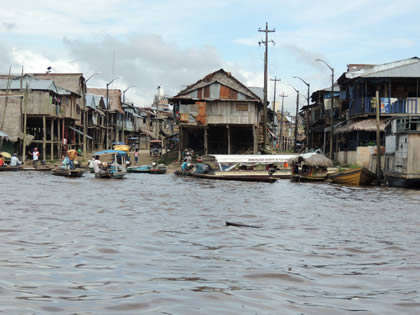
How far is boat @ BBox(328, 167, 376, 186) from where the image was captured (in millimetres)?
28250

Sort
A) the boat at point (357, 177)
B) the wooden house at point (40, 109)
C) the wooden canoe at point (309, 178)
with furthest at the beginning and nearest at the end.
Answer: the wooden house at point (40, 109)
the wooden canoe at point (309, 178)
the boat at point (357, 177)

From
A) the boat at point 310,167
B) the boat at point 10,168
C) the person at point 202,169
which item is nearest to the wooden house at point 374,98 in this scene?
the boat at point 310,167

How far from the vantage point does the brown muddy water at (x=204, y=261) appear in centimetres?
555

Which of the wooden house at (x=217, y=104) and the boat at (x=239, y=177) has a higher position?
the wooden house at (x=217, y=104)

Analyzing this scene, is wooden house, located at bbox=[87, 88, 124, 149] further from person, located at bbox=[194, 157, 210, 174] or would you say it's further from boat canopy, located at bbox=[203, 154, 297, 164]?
boat canopy, located at bbox=[203, 154, 297, 164]

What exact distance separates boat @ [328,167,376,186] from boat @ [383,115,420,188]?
0.92 metres

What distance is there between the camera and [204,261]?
25.8ft

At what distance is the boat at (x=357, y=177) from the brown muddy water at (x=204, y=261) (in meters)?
12.3

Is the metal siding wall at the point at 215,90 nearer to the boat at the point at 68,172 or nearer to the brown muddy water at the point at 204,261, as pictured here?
the boat at the point at 68,172

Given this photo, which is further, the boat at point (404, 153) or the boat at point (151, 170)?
the boat at point (151, 170)

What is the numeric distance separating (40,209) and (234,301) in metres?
10.3

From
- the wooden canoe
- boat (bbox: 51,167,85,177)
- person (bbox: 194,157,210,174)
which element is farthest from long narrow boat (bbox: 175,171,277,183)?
boat (bbox: 51,167,85,177)

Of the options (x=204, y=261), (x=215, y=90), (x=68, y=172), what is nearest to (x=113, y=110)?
(x=215, y=90)

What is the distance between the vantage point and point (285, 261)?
8062 millimetres
